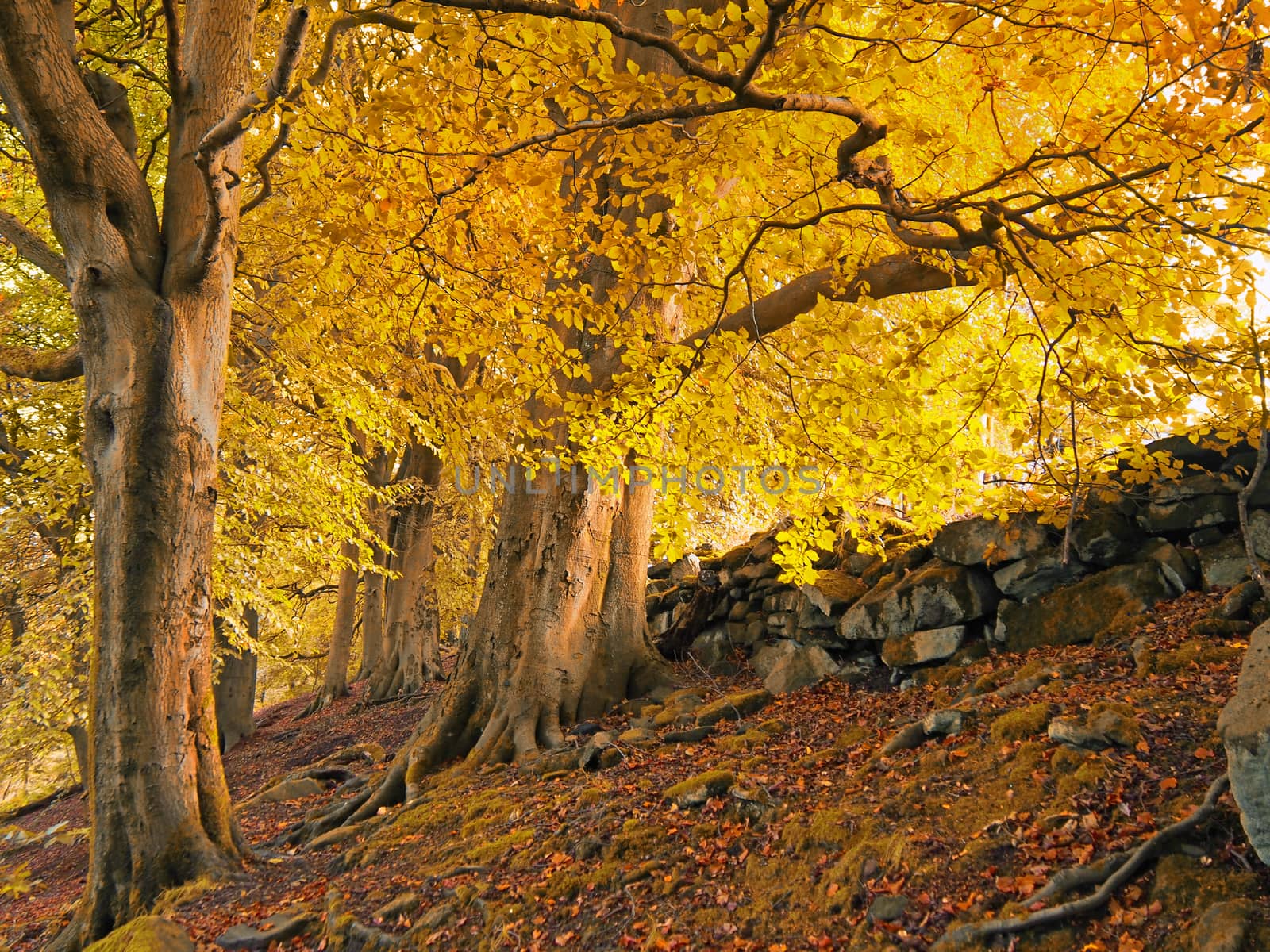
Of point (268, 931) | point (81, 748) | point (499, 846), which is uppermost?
point (499, 846)

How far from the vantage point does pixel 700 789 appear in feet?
15.7

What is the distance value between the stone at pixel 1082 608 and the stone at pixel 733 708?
6.89 ft

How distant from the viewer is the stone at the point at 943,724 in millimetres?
4484

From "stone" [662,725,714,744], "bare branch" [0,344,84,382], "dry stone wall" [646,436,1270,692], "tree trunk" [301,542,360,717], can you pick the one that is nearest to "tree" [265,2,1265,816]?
"stone" [662,725,714,744]

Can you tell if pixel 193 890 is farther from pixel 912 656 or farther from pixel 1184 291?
pixel 1184 291

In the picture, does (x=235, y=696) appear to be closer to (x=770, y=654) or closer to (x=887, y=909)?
(x=770, y=654)

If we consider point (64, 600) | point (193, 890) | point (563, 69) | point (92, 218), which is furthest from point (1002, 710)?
point (64, 600)

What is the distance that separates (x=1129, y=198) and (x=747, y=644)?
5638 millimetres

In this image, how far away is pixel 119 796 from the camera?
A: 16.2 ft

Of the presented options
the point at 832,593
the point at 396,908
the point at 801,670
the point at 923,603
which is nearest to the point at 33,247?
the point at 396,908

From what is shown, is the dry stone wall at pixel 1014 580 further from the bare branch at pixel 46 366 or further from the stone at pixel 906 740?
the bare branch at pixel 46 366

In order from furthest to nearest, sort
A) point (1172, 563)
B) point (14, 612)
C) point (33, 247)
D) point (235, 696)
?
point (235, 696) < point (14, 612) < point (33, 247) < point (1172, 563)

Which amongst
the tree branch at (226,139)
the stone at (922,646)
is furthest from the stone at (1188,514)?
the tree branch at (226,139)

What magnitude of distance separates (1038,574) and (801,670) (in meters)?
2.22
